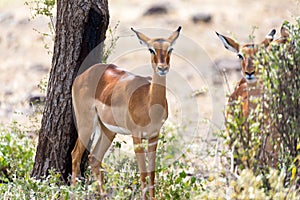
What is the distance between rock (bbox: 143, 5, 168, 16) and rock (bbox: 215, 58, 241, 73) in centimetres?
300

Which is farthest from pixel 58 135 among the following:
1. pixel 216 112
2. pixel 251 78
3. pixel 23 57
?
pixel 23 57

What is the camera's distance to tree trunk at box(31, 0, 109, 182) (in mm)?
6285

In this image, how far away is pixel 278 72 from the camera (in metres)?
4.66

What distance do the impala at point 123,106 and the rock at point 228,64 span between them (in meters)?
7.16

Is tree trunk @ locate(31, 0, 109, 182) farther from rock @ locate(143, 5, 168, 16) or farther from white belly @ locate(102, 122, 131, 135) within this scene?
rock @ locate(143, 5, 168, 16)

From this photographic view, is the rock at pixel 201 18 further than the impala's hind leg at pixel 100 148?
Yes

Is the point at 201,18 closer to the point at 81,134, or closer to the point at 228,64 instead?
the point at 228,64

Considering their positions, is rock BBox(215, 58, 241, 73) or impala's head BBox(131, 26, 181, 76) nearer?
impala's head BBox(131, 26, 181, 76)

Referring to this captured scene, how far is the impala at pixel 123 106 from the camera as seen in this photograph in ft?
18.8

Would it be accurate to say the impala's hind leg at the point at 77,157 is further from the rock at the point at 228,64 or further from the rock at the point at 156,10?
the rock at the point at 156,10

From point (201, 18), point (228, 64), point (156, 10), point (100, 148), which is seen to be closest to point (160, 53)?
point (100, 148)

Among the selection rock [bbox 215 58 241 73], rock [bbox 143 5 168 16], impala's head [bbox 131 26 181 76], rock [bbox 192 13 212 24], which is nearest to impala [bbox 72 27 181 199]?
impala's head [bbox 131 26 181 76]

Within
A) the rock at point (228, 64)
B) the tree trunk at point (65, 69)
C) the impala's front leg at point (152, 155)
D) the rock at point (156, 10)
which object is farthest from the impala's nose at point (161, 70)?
the rock at point (156, 10)

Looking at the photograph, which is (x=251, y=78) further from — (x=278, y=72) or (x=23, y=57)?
(x=23, y=57)
